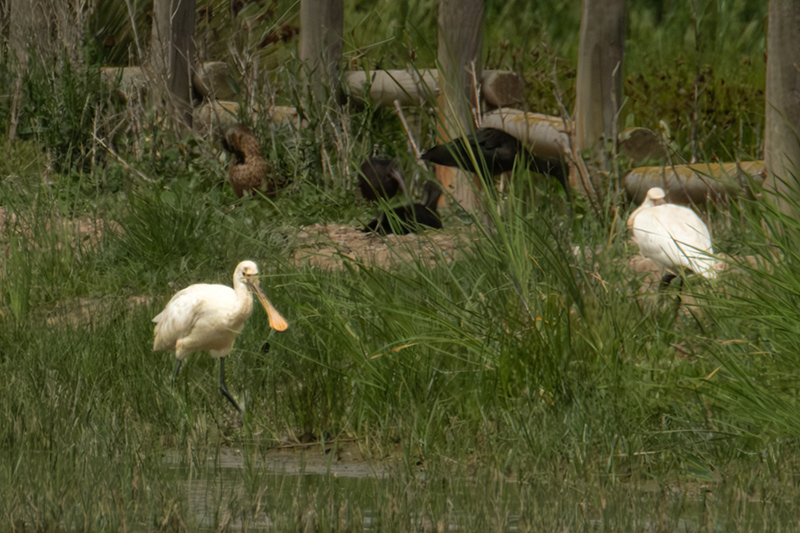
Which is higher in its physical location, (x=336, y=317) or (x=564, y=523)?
(x=336, y=317)

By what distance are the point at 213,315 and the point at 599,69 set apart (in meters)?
3.82

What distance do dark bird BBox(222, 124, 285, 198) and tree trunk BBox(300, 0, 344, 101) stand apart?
2.22 feet

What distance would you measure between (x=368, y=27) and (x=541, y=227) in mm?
8825

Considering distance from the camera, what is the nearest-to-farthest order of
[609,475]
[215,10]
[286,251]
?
[609,475] → [286,251] → [215,10]

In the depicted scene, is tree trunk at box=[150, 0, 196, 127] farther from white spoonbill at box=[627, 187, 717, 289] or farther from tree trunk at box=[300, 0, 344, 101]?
white spoonbill at box=[627, 187, 717, 289]

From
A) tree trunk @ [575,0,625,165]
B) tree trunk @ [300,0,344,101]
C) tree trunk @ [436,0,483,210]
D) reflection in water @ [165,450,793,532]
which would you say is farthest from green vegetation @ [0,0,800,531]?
tree trunk @ [300,0,344,101]

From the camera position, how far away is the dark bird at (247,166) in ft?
25.5

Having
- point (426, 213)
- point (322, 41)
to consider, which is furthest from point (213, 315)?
point (322, 41)

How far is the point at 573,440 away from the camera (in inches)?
134

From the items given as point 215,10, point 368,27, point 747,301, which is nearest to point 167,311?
point 747,301

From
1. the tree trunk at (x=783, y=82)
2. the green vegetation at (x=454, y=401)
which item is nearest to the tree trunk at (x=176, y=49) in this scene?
the green vegetation at (x=454, y=401)

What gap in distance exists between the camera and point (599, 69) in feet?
23.4

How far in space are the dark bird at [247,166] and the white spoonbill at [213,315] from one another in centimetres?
349

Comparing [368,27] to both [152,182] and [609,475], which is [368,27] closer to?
[152,182]
